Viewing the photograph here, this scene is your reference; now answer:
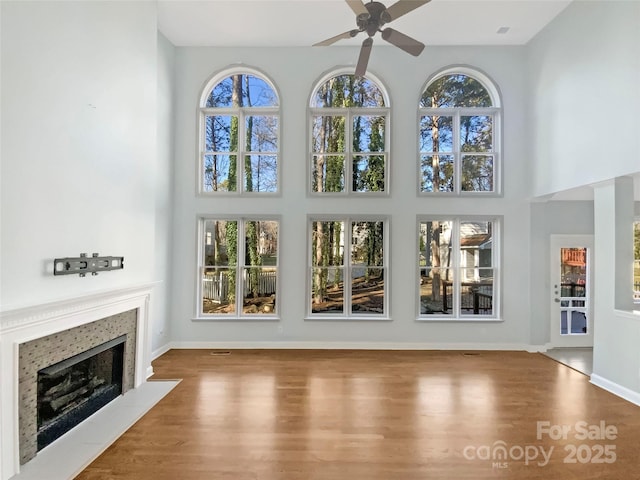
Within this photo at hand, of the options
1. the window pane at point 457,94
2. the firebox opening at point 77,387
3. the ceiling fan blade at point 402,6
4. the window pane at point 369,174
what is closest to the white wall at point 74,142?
the firebox opening at point 77,387

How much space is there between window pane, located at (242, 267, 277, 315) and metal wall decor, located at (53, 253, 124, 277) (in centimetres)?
237

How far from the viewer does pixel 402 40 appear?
3.53m

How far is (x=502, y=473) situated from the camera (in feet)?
8.36

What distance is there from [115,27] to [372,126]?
150 inches

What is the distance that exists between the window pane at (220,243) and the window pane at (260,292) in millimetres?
387

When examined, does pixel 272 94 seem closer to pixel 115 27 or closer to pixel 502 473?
pixel 115 27

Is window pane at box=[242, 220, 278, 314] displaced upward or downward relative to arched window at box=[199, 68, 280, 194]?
downward

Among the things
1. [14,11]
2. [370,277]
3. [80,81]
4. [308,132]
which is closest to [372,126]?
[308,132]

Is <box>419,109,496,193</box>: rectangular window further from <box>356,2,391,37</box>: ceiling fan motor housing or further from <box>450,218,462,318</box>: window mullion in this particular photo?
<box>356,2,391,37</box>: ceiling fan motor housing

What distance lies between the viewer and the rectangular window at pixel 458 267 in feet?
19.0

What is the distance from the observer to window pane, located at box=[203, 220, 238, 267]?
5859 mm

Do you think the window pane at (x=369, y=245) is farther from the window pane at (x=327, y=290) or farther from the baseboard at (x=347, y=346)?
the baseboard at (x=347, y=346)

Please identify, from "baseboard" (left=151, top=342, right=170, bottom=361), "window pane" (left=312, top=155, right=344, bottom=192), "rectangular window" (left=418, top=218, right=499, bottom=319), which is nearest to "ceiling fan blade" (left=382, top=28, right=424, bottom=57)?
"window pane" (left=312, top=155, right=344, bottom=192)

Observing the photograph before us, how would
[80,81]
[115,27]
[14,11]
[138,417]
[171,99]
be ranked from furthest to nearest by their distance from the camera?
1. [171,99]
2. [115,27]
3. [138,417]
4. [80,81]
5. [14,11]
